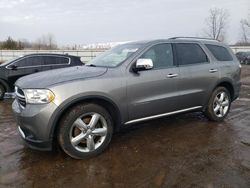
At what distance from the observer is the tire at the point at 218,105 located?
18.7ft

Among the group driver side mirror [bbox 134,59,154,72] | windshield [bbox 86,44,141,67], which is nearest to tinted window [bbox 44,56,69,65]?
windshield [bbox 86,44,141,67]

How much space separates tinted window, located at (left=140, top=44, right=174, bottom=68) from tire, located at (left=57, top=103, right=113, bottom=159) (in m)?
1.29

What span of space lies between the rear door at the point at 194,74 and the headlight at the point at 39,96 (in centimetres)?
235

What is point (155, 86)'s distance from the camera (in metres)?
4.59

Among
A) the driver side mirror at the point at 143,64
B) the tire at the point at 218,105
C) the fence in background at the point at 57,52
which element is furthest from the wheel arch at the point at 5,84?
the fence in background at the point at 57,52

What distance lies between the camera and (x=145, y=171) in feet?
11.8

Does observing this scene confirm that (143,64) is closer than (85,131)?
No

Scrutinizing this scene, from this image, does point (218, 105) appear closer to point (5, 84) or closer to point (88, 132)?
point (88, 132)

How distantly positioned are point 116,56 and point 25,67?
18.2 ft

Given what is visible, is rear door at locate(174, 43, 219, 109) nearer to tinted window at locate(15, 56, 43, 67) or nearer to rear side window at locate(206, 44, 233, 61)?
rear side window at locate(206, 44, 233, 61)

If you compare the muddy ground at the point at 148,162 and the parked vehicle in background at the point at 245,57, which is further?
the parked vehicle in background at the point at 245,57

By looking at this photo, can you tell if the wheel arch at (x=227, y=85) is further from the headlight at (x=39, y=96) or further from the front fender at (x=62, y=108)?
the headlight at (x=39, y=96)

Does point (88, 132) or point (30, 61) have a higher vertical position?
point (30, 61)

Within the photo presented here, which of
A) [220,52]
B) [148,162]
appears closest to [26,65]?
[220,52]
